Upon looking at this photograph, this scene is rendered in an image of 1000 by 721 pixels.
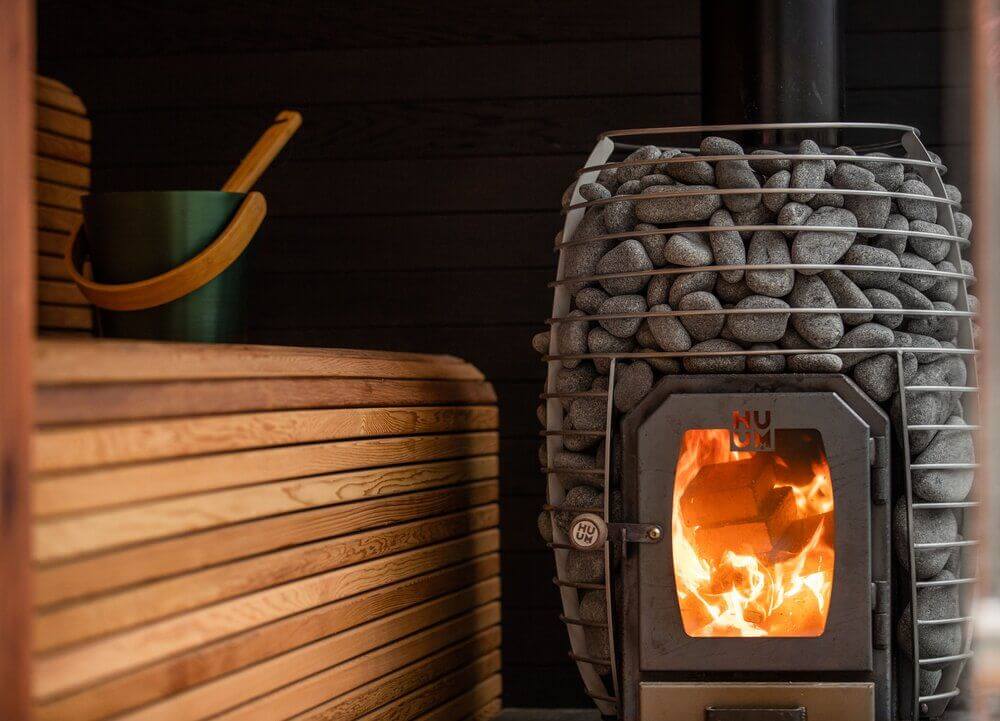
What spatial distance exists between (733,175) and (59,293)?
1.20m

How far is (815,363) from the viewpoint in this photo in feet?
5.13

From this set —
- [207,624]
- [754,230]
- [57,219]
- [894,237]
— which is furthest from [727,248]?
[57,219]

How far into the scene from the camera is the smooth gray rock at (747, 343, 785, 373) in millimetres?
1579

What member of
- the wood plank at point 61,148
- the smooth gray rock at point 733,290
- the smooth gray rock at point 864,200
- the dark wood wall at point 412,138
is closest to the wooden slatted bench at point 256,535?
the dark wood wall at point 412,138

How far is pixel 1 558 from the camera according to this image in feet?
3.07

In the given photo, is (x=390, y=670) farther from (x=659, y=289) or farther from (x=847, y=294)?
(x=847, y=294)

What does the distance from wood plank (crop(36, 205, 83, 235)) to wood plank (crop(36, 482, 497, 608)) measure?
2.66 feet

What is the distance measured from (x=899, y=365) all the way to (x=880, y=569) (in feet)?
0.92

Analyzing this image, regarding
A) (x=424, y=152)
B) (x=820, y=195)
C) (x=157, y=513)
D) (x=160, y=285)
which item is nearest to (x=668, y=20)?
(x=424, y=152)

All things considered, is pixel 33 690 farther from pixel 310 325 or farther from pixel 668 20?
pixel 668 20

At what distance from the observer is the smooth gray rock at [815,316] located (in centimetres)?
155

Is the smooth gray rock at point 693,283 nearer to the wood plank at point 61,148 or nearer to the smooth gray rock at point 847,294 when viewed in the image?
the smooth gray rock at point 847,294

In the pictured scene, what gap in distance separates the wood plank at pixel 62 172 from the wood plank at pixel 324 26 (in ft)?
0.98

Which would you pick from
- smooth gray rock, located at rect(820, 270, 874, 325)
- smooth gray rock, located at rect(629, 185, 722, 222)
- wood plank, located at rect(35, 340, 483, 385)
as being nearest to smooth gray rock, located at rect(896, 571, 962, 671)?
smooth gray rock, located at rect(820, 270, 874, 325)
